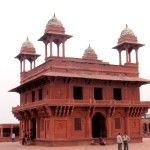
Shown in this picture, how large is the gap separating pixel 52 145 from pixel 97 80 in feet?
26.5

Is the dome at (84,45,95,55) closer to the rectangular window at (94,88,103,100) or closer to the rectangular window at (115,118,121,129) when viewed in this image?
the rectangular window at (94,88,103,100)

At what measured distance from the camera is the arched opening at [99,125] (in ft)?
108

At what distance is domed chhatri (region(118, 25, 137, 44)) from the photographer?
119ft

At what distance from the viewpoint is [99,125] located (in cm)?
3397

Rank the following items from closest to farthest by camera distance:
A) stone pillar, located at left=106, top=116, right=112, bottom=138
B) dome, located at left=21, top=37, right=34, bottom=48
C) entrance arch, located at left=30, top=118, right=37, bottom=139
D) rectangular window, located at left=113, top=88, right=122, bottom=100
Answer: stone pillar, located at left=106, top=116, right=112, bottom=138, rectangular window, located at left=113, top=88, right=122, bottom=100, entrance arch, located at left=30, top=118, right=37, bottom=139, dome, located at left=21, top=37, right=34, bottom=48

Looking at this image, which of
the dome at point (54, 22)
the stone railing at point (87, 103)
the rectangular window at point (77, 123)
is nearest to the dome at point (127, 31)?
the dome at point (54, 22)

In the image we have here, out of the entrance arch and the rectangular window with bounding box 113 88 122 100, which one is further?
the entrance arch

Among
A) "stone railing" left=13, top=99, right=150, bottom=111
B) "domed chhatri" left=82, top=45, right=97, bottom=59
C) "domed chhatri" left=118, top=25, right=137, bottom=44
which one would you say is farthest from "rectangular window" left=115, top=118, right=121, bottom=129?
"domed chhatri" left=82, top=45, right=97, bottom=59

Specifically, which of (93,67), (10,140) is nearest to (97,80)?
(93,67)

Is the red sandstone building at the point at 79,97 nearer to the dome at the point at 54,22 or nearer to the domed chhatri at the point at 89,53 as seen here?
the dome at the point at 54,22

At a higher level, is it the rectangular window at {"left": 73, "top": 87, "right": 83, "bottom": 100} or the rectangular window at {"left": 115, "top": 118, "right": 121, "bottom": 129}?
the rectangular window at {"left": 73, "top": 87, "right": 83, "bottom": 100}

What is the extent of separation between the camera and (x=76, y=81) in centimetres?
3147

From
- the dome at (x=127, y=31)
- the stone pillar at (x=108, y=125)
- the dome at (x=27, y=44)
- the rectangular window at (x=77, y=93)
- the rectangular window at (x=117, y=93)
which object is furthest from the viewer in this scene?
the dome at (x=27, y=44)

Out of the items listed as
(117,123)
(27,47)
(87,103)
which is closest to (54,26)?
(27,47)
